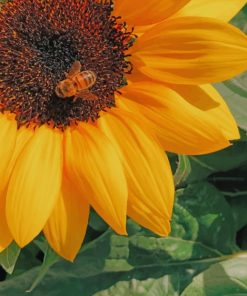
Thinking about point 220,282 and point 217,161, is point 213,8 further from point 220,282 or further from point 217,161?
point 220,282

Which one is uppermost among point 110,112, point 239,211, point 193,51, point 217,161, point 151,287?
point 193,51

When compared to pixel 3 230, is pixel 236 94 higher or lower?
higher

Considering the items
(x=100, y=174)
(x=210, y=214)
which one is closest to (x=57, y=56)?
(x=100, y=174)

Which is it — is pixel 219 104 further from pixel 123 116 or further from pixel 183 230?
pixel 183 230

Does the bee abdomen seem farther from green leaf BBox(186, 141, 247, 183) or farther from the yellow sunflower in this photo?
green leaf BBox(186, 141, 247, 183)

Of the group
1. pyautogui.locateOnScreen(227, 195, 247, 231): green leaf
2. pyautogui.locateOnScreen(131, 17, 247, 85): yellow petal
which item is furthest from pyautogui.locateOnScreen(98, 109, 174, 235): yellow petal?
pyautogui.locateOnScreen(227, 195, 247, 231): green leaf
